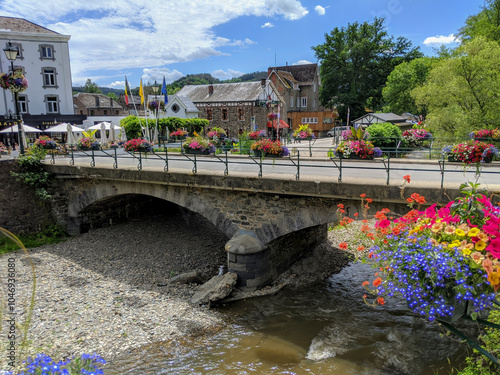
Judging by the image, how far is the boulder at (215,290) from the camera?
1047cm

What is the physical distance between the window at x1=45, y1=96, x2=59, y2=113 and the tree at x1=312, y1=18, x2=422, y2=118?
3201cm

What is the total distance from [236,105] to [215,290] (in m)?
34.0

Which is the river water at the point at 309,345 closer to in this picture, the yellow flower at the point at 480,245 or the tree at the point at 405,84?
the yellow flower at the point at 480,245

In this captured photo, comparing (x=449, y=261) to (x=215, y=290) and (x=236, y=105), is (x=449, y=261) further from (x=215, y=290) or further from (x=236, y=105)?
(x=236, y=105)

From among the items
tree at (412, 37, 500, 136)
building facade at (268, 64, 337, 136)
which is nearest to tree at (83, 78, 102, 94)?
building facade at (268, 64, 337, 136)

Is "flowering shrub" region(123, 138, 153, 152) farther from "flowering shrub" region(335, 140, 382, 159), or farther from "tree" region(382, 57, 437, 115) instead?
"tree" region(382, 57, 437, 115)

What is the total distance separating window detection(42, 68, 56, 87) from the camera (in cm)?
3236

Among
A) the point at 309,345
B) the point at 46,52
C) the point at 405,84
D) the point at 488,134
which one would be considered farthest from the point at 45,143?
the point at 405,84

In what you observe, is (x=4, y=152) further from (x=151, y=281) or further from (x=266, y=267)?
(x=266, y=267)

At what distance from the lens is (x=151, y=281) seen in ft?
39.3

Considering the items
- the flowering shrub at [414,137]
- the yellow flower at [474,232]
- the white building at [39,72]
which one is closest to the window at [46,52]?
the white building at [39,72]

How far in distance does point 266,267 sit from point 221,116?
3396cm

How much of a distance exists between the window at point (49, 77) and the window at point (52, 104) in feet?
3.57

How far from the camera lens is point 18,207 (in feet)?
49.9
